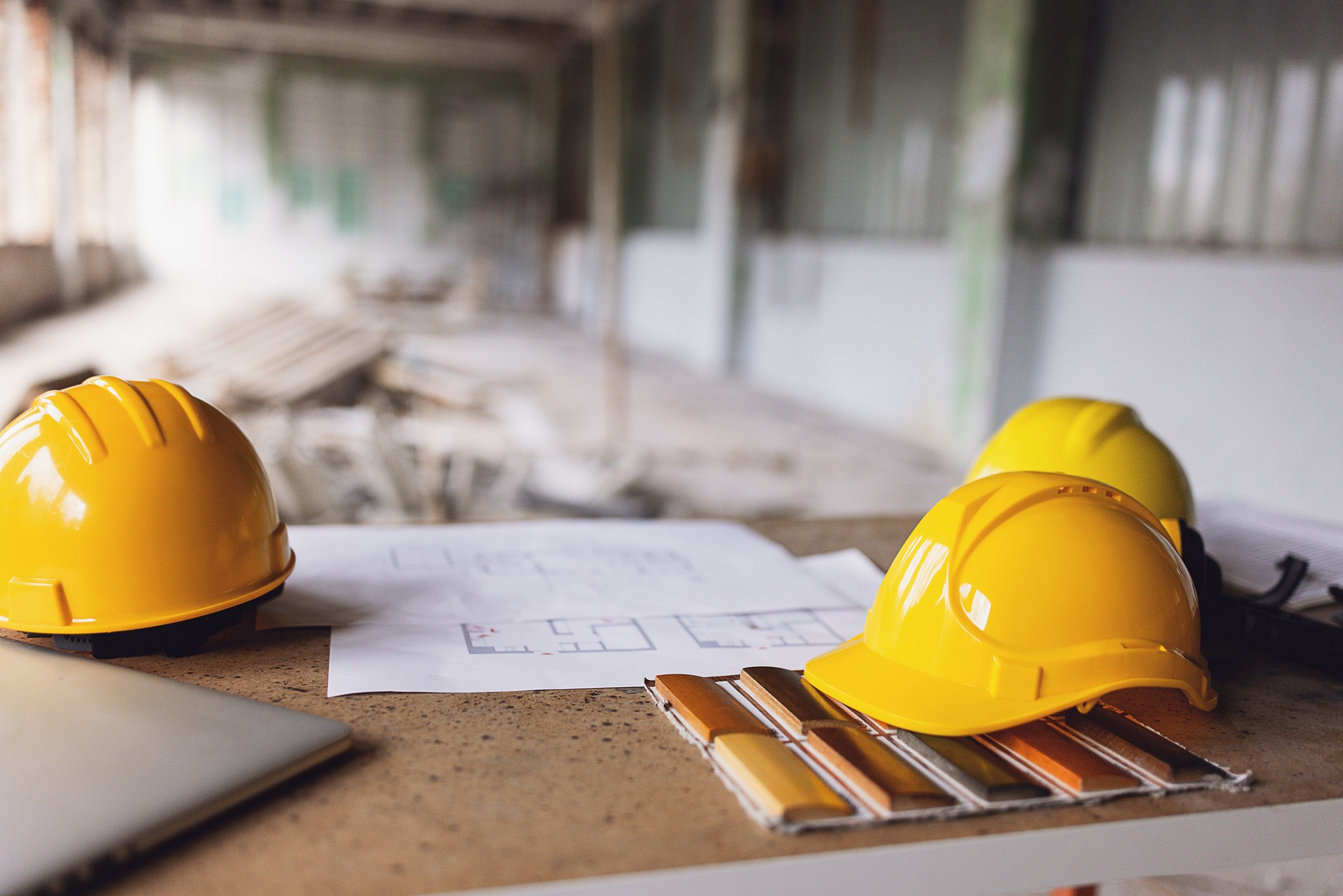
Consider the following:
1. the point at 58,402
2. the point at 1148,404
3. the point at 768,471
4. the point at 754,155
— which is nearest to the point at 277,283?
the point at 754,155

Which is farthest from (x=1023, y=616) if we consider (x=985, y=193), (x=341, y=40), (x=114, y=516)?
(x=341, y=40)

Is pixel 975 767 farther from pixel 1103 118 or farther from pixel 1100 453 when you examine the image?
pixel 1103 118

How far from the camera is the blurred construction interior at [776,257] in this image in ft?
14.8

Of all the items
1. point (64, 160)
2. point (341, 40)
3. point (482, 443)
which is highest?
point (341, 40)

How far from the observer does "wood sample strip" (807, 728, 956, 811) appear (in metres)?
0.80

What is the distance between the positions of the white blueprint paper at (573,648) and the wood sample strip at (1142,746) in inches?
12.6

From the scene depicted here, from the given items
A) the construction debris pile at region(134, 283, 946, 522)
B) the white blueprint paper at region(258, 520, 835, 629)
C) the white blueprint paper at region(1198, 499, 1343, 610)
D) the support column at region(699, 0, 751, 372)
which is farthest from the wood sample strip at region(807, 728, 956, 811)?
the support column at region(699, 0, 751, 372)

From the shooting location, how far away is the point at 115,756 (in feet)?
2.58

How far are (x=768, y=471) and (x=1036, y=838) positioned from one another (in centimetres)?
516

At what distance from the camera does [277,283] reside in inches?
464

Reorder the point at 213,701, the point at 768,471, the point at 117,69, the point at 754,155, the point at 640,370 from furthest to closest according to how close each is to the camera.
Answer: the point at 640,370 → the point at 754,155 → the point at 117,69 → the point at 768,471 → the point at 213,701

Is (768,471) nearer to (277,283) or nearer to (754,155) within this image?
(754,155)

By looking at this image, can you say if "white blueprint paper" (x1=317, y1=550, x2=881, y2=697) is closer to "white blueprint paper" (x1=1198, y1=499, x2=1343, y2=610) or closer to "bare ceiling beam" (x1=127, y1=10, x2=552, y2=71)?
"white blueprint paper" (x1=1198, y1=499, x2=1343, y2=610)

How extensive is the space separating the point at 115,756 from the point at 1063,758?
808mm
